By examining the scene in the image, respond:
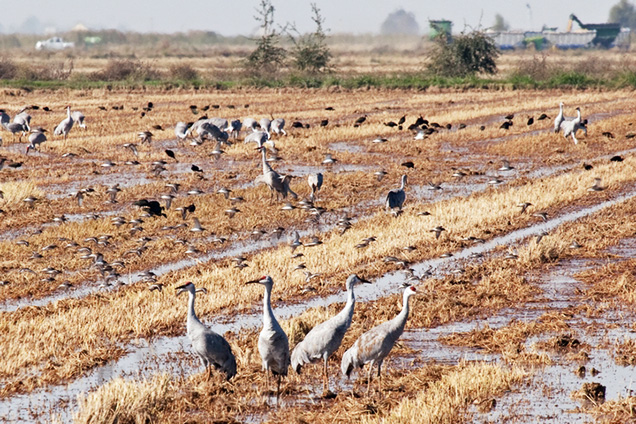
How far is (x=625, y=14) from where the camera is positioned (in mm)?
187750

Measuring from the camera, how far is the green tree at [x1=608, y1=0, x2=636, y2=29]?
18762cm

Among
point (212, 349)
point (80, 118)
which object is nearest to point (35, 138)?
point (80, 118)

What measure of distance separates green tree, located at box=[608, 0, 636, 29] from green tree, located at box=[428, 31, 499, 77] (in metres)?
141

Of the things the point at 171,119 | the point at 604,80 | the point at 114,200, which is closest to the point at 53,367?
the point at 114,200

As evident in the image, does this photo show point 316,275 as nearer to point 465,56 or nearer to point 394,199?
point 394,199

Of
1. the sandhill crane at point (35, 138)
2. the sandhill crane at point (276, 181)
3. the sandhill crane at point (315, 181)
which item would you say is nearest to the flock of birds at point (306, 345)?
the sandhill crane at point (276, 181)

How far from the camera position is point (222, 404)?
7.86 meters

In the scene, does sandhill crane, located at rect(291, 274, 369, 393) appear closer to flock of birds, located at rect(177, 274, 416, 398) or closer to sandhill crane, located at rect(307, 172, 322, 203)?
flock of birds, located at rect(177, 274, 416, 398)

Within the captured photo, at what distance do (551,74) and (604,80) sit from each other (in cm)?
449

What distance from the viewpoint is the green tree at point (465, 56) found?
5762 cm

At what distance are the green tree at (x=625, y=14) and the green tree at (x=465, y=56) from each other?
14090 cm

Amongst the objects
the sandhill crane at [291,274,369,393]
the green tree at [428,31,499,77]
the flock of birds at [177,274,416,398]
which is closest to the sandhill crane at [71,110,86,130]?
the flock of birds at [177,274,416,398]

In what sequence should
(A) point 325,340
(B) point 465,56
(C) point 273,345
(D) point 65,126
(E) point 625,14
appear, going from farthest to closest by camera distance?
(E) point 625,14 → (B) point 465,56 → (D) point 65,126 → (A) point 325,340 → (C) point 273,345

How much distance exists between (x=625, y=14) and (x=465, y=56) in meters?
144
